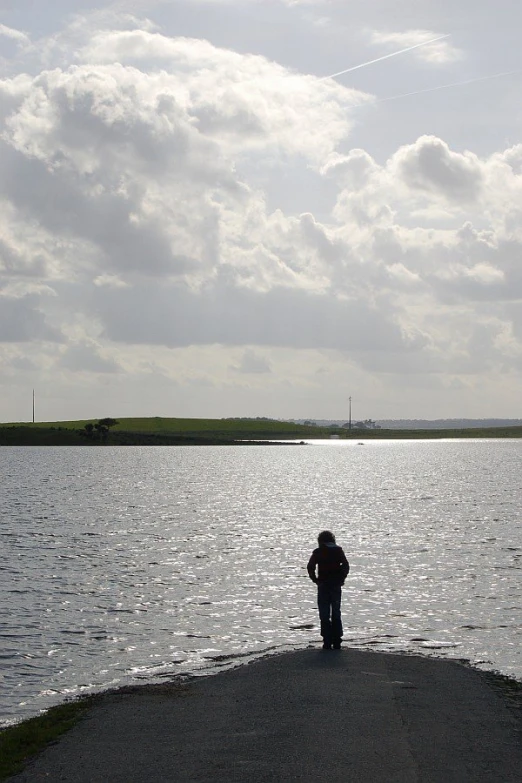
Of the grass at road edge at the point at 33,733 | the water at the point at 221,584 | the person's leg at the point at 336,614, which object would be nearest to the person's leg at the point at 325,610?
the person's leg at the point at 336,614

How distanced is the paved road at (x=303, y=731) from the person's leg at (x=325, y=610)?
2.10 metres

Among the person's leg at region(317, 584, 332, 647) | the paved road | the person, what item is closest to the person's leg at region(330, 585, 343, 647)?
the person

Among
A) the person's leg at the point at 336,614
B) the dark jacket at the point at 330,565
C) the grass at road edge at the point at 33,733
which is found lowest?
the grass at road edge at the point at 33,733

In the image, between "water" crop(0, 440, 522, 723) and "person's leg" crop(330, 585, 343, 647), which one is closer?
"person's leg" crop(330, 585, 343, 647)

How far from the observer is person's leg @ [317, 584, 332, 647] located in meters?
25.0

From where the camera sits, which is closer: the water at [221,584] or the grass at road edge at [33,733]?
the grass at road edge at [33,733]

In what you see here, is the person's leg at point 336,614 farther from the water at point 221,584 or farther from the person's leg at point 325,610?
the water at point 221,584

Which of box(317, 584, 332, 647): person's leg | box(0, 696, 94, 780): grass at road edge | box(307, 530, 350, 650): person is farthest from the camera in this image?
box(317, 584, 332, 647): person's leg

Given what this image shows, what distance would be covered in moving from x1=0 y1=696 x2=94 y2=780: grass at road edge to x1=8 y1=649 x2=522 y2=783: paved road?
305 millimetres

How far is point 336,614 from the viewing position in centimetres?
2511

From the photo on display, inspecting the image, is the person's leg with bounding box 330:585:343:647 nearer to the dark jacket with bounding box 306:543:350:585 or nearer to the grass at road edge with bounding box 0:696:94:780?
the dark jacket with bounding box 306:543:350:585

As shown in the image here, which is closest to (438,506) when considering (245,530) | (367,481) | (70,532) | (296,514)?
(296,514)

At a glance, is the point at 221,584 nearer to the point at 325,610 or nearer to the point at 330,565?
the point at 325,610

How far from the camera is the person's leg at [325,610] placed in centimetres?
2500
